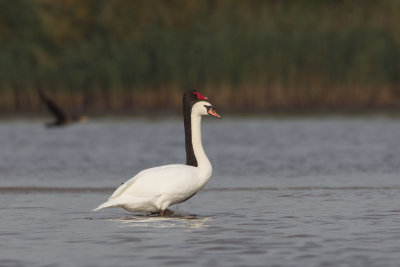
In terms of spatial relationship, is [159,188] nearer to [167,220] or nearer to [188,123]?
[167,220]

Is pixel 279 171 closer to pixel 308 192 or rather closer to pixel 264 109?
pixel 308 192

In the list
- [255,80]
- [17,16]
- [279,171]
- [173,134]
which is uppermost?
[17,16]

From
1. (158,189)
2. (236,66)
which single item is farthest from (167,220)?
(236,66)

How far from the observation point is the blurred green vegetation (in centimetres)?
4050

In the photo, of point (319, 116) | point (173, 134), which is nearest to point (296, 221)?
point (173, 134)

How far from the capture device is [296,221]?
13000mm

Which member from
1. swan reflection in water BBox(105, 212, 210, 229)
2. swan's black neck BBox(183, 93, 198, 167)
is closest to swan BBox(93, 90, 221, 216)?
swan reflection in water BBox(105, 212, 210, 229)

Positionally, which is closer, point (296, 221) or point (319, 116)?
point (296, 221)

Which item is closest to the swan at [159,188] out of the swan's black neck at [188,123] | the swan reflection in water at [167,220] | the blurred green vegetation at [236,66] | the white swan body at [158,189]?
the white swan body at [158,189]

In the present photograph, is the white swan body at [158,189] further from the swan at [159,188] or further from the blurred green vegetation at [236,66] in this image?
the blurred green vegetation at [236,66]

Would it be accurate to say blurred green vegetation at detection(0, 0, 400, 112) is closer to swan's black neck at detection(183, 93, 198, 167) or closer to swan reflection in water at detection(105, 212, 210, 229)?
swan's black neck at detection(183, 93, 198, 167)

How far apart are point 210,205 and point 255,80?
25.9m

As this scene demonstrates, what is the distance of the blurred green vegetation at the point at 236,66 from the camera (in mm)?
→ 40500

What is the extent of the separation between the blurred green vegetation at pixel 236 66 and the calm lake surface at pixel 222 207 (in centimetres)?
973
